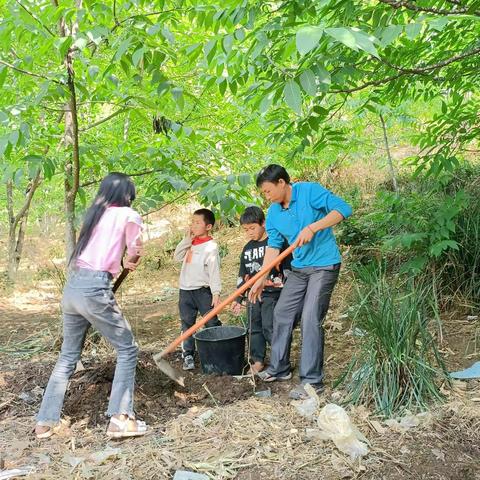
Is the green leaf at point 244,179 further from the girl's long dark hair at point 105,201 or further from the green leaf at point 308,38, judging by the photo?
the green leaf at point 308,38

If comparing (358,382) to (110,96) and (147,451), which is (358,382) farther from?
(110,96)

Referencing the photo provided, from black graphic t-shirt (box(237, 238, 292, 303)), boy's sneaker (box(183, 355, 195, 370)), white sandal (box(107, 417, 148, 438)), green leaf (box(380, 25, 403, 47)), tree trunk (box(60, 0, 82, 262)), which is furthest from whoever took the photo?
boy's sneaker (box(183, 355, 195, 370))

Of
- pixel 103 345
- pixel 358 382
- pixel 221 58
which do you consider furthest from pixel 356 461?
pixel 103 345

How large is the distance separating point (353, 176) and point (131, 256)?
874 cm

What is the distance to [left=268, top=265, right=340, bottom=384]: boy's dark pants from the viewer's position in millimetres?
3656

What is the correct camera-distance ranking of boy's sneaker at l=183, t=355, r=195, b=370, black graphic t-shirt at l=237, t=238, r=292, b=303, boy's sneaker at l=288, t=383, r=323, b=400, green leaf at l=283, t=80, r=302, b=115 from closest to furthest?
green leaf at l=283, t=80, r=302, b=115 < boy's sneaker at l=288, t=383, r=323, b=400 < black graphic t-shirt at l=237, t=238, r=292, b=303 < boy's sneaker at l=183, t=355, r=195, b=370

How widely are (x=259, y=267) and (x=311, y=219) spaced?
2.92 ft

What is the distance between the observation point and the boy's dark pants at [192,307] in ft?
15.1

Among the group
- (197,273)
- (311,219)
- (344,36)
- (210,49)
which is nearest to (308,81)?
(344,36)

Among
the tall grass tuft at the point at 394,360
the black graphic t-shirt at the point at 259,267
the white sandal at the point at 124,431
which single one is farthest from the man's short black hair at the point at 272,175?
the white sandal at the point at 124,431

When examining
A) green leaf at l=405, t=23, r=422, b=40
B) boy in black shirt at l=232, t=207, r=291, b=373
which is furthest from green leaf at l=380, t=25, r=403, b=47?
boy in black shirt at l=232, t=207, r=291, b=373

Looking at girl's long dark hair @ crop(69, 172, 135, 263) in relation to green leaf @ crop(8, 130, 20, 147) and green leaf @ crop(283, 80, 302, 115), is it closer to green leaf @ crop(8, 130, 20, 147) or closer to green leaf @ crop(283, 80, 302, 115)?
green leaf @ crop(8, 130, 20, 147)

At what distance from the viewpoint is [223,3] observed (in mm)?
2777

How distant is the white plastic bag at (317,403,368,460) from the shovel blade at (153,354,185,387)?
4.13 ft
